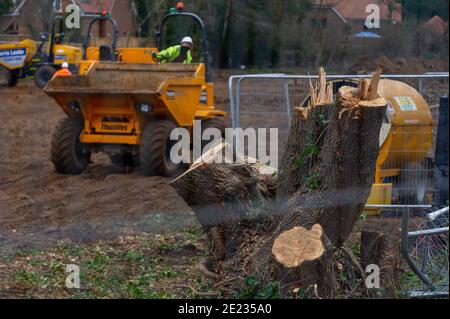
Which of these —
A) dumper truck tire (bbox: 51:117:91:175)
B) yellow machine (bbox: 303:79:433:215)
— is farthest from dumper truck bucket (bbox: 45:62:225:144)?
yellow machine (bbox: 303:79:433:215)

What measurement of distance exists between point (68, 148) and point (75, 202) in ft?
6.24

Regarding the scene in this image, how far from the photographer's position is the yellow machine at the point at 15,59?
25953mm

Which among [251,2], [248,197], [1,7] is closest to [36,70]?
[1,7]

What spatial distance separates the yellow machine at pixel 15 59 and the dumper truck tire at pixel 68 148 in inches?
537

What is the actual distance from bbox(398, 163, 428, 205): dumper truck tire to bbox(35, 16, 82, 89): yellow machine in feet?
47.8

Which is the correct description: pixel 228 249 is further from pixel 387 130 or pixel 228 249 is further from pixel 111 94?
pixel 111 94

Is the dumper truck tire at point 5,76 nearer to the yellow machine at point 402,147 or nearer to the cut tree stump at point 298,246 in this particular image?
the yellow machine at point 402,147

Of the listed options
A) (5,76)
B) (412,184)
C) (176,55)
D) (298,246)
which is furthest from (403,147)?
(5,76)

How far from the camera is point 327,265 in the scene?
5426mm

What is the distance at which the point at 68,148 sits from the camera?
12.7 metres

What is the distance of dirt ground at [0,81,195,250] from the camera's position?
29.4 ft

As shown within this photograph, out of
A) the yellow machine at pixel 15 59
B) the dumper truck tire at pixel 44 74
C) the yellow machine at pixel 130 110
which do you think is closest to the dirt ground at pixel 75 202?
the yellow machine at pixel 130 110

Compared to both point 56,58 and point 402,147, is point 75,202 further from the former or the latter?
point 56,58

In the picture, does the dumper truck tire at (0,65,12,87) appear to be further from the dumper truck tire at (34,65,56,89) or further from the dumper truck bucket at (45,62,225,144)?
the dumper truck bucket at (45,62,225,144)
